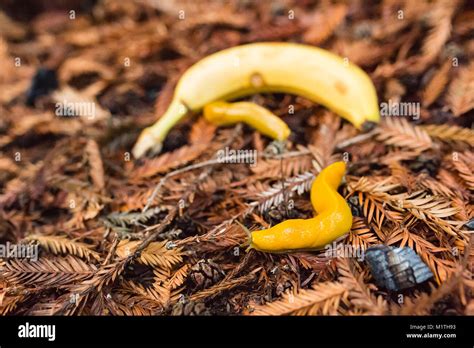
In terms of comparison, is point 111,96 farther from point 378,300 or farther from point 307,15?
point 378,300

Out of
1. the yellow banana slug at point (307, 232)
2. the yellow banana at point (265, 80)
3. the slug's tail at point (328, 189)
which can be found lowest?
the yellow banana slug at point (307, 232)

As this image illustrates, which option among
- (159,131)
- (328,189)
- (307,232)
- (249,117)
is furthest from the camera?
(159,131)

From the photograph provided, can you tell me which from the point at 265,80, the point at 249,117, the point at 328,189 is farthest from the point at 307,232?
the point at 265,80

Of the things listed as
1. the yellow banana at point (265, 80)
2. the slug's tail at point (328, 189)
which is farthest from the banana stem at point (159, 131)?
the slug's tail at point (328, 189)

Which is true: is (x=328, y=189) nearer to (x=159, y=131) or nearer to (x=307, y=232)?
(x=307, y=232)

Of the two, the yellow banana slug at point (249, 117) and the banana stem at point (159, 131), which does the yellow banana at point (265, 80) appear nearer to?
the banana stem at point (159, 131)

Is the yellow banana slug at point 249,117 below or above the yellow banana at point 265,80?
below
